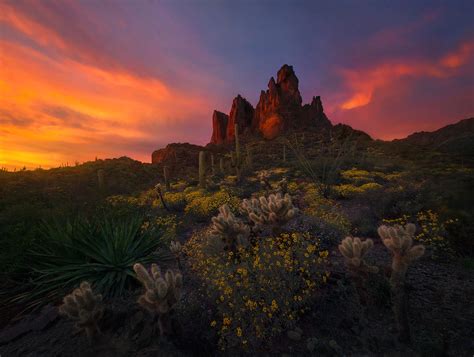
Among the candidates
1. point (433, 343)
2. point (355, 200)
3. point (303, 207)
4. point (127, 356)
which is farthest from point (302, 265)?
point (355, 200)

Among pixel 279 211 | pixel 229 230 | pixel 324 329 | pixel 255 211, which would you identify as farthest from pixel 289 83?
pixel 324 329

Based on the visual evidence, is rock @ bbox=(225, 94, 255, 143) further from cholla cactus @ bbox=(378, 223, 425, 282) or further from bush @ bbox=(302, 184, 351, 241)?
cholla cactus @ bbox=(378, 223, 425, 282)

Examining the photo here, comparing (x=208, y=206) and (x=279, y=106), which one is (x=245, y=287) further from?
(x=279, y=106)

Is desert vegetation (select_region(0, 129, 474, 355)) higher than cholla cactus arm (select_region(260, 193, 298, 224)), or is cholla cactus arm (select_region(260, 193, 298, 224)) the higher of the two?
cholla cactus arm (select_region(260, 193, 298, 224))

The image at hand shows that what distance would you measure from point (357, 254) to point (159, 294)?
2.65m

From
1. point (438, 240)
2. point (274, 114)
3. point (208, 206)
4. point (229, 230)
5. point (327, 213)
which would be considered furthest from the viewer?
point (274, 114)

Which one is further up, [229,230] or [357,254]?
[229,230]

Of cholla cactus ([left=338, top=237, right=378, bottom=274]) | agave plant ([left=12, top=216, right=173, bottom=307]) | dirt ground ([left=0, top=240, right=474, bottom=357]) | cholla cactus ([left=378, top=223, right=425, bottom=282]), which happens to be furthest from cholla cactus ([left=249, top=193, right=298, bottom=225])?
agave plant ([left=12, top=216, right=173, bottom=307])

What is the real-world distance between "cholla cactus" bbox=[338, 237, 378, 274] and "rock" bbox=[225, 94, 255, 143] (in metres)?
102

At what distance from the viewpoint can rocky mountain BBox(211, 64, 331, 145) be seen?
9125 centimetres

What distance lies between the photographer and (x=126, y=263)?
5.20 meters

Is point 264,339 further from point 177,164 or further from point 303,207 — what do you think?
point 177,164

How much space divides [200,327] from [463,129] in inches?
4358

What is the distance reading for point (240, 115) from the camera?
10688 cm
